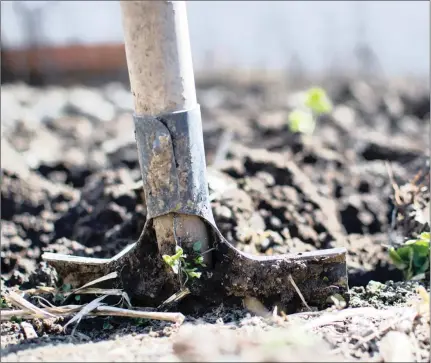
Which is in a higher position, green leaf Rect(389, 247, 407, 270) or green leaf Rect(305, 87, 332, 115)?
green leaf Rect(305, 87, 332, 115)

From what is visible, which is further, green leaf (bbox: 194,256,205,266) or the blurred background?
the blurred background

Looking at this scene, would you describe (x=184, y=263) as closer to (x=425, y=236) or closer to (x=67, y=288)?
(x=67, y=288)

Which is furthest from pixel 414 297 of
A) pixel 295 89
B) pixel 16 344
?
pixel 295 89

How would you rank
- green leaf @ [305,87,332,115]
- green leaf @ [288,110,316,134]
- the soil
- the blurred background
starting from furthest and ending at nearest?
the blurred background < green leaf @ [305,87,332,115] < green leaf @ [288,110,316,134] < the soil

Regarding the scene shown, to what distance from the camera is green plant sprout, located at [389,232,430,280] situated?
7.47 ft

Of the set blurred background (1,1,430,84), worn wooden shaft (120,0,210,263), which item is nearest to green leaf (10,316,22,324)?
worn wooden shaft (120,0,210,263)

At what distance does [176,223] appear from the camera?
79.7 inches

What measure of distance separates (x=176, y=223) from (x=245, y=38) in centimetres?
529

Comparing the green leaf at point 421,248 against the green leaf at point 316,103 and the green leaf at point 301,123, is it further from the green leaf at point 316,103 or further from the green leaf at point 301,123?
the green leaf at point 316,103

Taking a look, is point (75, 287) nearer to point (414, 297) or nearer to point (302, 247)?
point (302, 247)

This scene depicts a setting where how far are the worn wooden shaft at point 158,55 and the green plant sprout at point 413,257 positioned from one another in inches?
36.7

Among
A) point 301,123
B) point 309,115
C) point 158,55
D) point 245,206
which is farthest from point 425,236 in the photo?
point 309,115

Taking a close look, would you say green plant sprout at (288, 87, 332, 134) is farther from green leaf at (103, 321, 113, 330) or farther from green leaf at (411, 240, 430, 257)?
green leaf at (103, 321, 113, 330)

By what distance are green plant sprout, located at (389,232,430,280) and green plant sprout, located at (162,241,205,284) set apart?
2.44 feet
